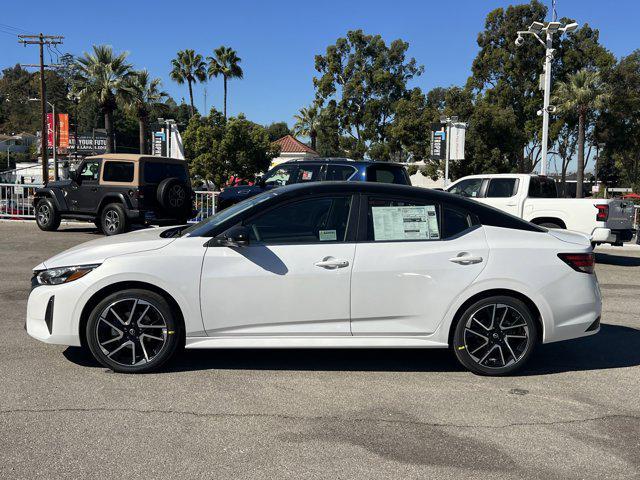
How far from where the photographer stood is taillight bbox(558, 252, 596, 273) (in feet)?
16.4

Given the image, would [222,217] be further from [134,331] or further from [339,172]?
[339,172]

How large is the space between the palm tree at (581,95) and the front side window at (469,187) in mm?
31917

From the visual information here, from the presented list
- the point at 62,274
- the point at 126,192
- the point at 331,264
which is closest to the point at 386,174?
the point at 126,192

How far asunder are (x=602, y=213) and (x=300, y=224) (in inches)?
352

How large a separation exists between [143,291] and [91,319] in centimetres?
46

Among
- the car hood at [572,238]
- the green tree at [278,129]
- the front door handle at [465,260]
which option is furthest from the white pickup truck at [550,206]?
the green tree at [278,129]

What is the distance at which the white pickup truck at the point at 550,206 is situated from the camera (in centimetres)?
1178

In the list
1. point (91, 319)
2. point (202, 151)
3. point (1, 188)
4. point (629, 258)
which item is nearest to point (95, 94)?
point (202, 151)

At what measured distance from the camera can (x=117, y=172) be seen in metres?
14.7

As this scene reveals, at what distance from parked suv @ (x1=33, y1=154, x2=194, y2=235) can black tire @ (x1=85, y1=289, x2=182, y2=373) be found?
386 inches

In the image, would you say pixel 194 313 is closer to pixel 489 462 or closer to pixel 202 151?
pixel 489 462

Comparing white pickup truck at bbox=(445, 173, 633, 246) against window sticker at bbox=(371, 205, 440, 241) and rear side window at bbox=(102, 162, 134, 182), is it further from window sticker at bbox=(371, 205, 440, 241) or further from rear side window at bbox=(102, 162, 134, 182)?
rear side window at bbox=(102, 162, 134, 182)

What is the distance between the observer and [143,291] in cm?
473

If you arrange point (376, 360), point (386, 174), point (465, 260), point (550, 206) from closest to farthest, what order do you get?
point (465, 260) < point (376, 360) < point (386, 174) < point (550, 206)
